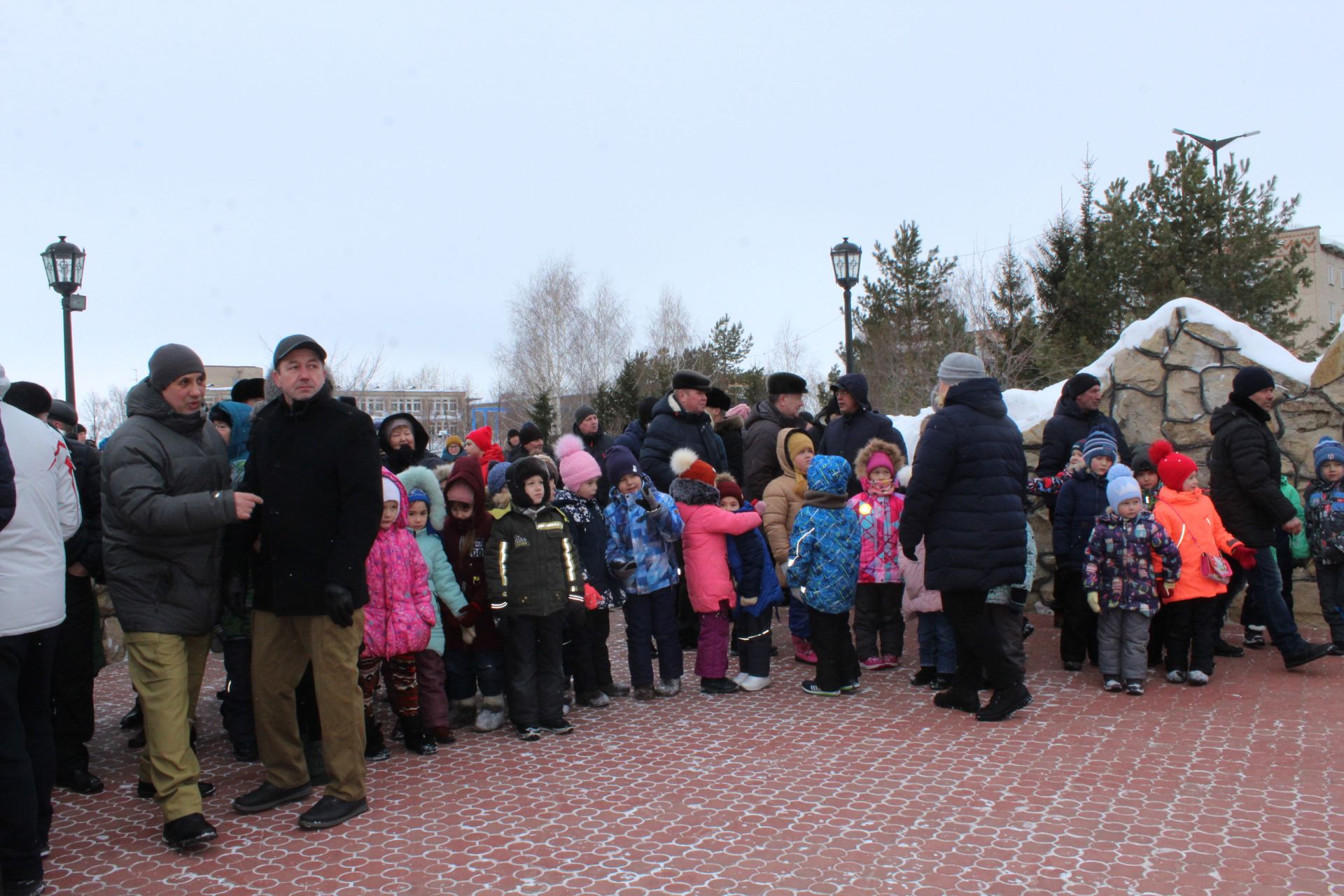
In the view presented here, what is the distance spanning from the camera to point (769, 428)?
26.6ft

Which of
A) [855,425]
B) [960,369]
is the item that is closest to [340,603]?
[960,369]

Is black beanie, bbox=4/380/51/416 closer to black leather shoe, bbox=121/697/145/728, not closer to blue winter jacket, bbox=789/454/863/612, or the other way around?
black leather shoe, bbox=121/697/145/728

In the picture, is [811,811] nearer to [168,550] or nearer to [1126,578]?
[168,550]

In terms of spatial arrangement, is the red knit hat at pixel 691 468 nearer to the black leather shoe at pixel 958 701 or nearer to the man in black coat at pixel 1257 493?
the black leather shoe at pixel 958 701

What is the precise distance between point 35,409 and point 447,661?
2.44 meters

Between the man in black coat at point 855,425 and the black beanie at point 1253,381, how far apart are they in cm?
226

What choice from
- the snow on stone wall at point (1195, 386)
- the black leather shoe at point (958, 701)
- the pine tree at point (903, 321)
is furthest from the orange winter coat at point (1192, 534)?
the pine tree at point (903, 321)

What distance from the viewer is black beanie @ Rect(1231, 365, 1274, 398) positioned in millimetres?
6840

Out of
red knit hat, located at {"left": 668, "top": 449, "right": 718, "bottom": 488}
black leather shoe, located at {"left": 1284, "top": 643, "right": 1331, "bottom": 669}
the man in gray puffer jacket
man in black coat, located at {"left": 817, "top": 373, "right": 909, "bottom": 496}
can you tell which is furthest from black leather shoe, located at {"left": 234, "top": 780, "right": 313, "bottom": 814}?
black leather shoe, located at {"left": 1284, "top": 643, "right": 1331, "bottom": 669}

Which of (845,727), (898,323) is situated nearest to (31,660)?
(845,727)

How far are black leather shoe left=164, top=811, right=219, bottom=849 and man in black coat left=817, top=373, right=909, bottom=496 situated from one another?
489 centimetres

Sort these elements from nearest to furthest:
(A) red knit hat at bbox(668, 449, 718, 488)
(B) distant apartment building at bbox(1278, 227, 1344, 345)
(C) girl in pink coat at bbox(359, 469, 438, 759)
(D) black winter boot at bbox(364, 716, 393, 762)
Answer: (C) girl in pink coat at bbox(359, 469, 438, 759) < (D) black winter boot at bbox(364, 716, 393, 762) < (A) red knit hat at bbox(668, 449, 718, 488) < (B) distant apartment building at bbox(1278, 227, 1344, 345)

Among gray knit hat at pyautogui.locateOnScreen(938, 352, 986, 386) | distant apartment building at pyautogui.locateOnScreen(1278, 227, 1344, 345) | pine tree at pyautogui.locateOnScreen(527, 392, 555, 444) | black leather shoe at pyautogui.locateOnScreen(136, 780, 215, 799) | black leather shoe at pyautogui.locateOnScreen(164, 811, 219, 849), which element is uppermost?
distant apartment building at pyautogui.locateOnScreen(1278, 227, 1344, 345)

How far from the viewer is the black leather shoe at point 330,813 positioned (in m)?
4.25
